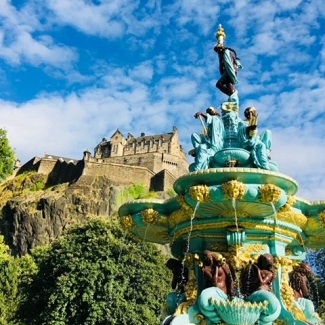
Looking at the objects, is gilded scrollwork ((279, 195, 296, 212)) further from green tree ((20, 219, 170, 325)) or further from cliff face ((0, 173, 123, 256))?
cliff face ((0, 173, 123, 256))

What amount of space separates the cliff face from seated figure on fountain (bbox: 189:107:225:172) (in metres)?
51.4

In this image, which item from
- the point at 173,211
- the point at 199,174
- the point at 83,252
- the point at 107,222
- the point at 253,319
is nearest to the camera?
the point at 253,319

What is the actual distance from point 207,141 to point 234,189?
218 centimetres

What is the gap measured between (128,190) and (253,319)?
6222cm

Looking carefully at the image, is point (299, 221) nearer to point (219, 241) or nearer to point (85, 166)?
point (219, 241)

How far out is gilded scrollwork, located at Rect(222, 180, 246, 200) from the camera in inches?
325

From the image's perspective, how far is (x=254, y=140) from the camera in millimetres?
9992

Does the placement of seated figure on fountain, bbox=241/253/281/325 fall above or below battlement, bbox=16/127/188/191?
below

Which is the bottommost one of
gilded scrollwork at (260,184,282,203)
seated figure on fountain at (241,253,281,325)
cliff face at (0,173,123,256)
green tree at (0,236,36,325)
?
seated figure on fountain at (241,253,281,325)

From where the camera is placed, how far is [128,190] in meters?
69.9

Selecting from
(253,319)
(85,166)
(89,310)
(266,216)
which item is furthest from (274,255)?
(85,166)

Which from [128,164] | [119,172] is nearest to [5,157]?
[119,172]

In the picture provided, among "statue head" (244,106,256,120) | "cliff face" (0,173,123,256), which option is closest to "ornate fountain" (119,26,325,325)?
"statue head" (244,106,256,120)

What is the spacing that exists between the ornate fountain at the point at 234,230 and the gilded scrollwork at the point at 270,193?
2 cm
